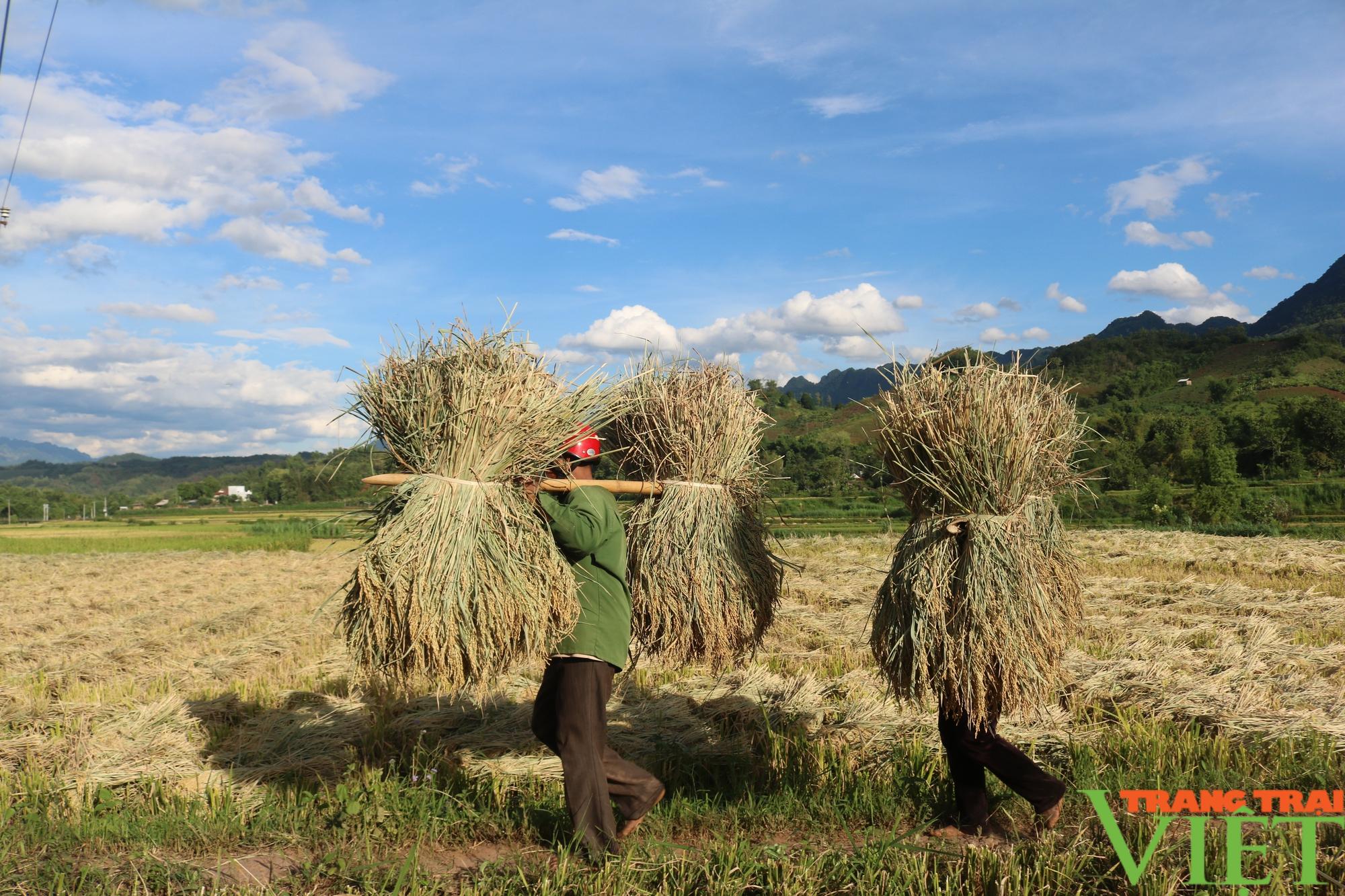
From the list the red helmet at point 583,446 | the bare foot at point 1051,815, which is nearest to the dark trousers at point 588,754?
the red helmet at point 583,446

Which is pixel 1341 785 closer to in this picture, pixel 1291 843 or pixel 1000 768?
pixel 1291 843

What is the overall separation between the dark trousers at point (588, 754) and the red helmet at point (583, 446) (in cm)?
83

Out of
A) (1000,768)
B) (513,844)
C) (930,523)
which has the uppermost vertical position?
(930,523)

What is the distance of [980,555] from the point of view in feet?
10.8

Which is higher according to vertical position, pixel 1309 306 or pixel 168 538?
pixel 1309 306

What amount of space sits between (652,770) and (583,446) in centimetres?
182

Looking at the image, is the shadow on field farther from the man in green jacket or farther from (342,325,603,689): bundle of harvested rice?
(342,325,603,689): bundle of harvested rice

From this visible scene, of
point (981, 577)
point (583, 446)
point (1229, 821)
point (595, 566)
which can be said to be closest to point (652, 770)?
point (595, 566)

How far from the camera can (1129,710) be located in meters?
4.90

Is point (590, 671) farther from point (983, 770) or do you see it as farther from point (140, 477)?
point (140, 477)

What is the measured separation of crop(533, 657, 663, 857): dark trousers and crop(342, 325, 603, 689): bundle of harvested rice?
0.61 feet

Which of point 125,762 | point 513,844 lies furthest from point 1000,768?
point 125,762

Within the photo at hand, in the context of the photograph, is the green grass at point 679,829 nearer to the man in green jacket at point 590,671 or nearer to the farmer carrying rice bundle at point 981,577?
the man in green jacket at point 590,671

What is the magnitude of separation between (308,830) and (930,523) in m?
2.90
